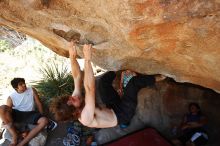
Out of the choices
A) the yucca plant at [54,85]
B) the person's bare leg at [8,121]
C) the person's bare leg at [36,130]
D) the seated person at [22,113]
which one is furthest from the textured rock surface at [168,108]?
the yucca plant at [54,85]

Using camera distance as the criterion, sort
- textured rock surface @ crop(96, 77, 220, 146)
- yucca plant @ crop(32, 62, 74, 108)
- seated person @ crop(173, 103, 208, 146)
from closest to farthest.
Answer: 1. seated person @ crop(173, 103, 208, 146)
2. textured rock surface @ crop(96, 77, 220, 146)
3. yucca plant @ crop(32, 62, 74, 108)

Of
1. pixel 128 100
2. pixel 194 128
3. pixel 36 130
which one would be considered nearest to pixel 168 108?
pixel 194 128

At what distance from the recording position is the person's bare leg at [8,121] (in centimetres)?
700

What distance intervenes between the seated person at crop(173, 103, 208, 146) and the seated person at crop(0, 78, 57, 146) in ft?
8.72

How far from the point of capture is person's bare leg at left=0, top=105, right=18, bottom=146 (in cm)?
700

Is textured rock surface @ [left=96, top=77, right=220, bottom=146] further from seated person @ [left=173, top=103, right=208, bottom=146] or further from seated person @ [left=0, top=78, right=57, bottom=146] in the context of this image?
seated person @ [left=0, top=78, right=57, bottom=146]

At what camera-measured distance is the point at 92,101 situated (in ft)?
14.5

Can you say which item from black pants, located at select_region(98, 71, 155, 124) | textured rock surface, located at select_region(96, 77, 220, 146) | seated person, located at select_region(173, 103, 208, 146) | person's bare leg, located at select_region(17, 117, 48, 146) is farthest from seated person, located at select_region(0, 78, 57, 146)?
seated person, located at select_region(173, 103, 208, 146)

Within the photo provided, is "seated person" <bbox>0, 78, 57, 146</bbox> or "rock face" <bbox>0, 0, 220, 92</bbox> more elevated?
"rock face" <bbox>0, 0, 220, 92</bbox>

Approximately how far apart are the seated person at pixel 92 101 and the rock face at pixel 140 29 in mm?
294

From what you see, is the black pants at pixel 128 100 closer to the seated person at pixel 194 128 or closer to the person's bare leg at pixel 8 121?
the seated person at pixel 194 128

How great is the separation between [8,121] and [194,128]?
3.47 m

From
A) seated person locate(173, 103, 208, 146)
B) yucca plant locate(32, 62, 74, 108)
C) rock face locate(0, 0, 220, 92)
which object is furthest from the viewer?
yucca plant locate(32, 62, 74, 108)

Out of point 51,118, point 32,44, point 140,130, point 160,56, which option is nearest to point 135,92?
point 160,56
